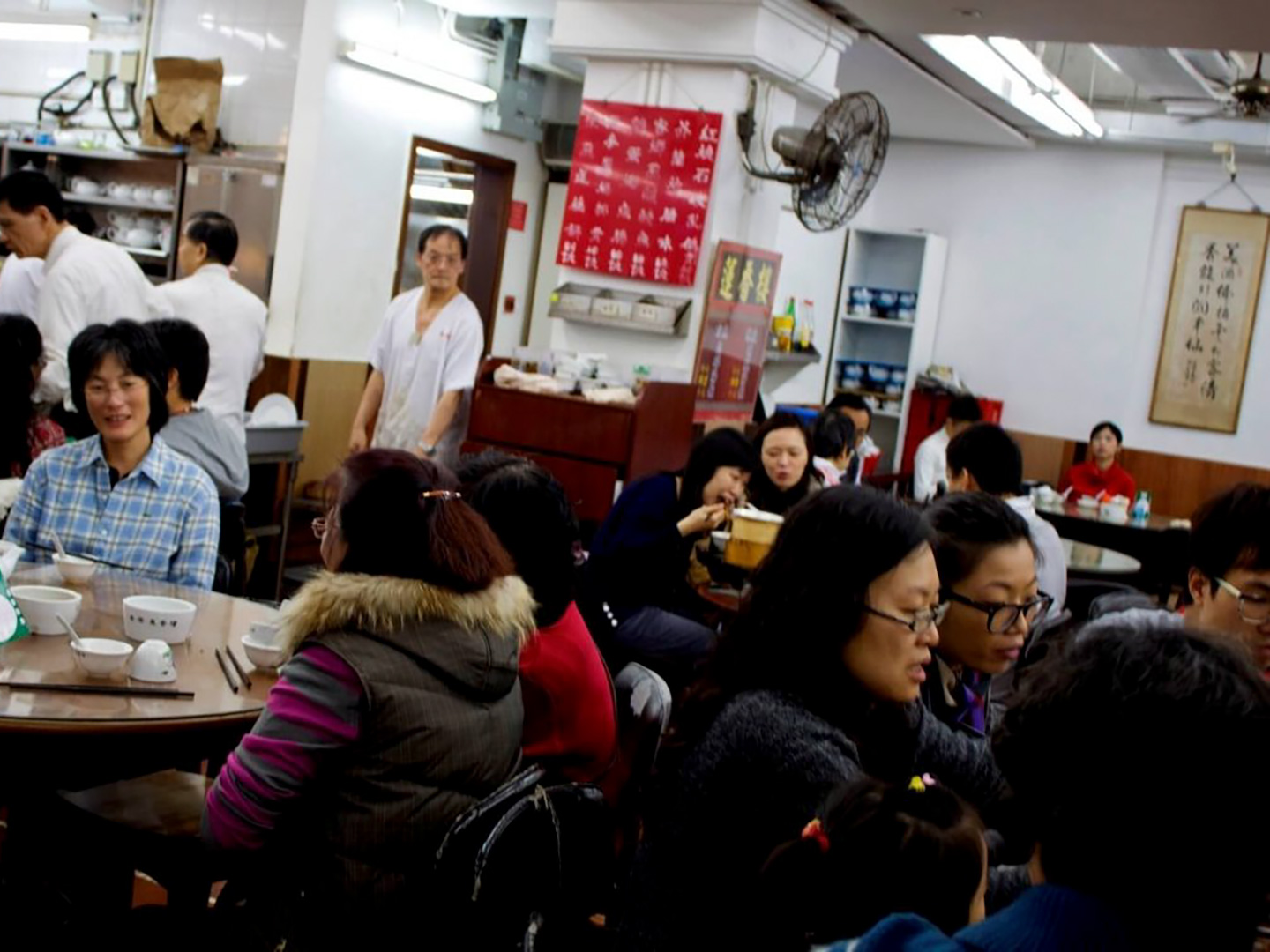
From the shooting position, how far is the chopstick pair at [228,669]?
2.58 m

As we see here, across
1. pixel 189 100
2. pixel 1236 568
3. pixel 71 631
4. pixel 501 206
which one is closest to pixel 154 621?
pixel 71 631

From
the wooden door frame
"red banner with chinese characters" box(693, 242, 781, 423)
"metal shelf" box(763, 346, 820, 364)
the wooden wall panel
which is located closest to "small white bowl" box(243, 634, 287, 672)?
"red banner with chinese characters" box(693, 242, 781, 423)

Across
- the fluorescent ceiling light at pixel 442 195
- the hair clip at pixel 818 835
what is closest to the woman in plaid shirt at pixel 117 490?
the hair clip at pixel 818 835


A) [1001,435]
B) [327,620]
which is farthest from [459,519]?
[1001,435]

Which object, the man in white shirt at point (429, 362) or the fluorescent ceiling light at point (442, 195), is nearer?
the man in white shirt at point (429, 362)

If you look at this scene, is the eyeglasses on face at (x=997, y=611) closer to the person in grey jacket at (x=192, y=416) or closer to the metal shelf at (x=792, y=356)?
the person in grey jacket at (x=192, y=416)

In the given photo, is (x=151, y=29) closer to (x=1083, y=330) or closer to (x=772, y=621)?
(x=1083, y=330)

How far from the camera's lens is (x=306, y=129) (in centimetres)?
752

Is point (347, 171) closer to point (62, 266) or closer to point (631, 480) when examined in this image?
point (62, 266)

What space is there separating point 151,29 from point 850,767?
7997 millimetres

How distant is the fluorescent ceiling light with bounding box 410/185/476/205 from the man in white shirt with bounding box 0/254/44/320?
3.23 meters

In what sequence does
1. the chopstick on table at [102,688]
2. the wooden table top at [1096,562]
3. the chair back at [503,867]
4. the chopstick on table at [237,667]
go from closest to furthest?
the chair back at [503,867] → the chopstick on table at [102,688] → the chopstick on table at [237,667] → the wooden table top at [1096,562]

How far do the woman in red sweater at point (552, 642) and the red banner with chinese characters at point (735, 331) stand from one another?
405 centimetres

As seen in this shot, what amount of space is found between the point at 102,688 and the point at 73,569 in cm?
71
